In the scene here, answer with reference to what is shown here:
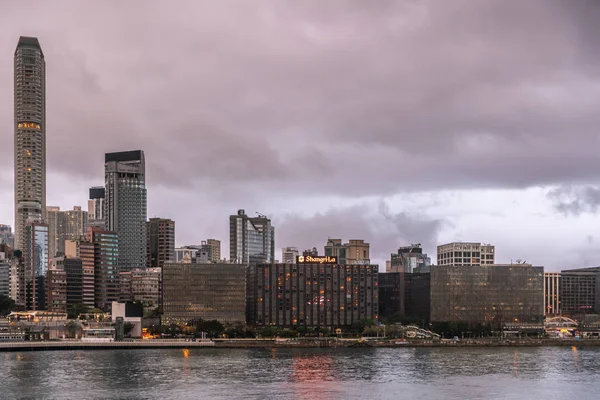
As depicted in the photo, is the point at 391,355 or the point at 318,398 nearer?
the point at 318,398

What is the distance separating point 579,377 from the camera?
478 ft

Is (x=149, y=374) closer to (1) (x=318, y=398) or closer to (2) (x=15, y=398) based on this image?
(2) (x=15, y=398)

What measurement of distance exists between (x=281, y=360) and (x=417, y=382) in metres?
48.3

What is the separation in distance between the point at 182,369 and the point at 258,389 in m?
35.9

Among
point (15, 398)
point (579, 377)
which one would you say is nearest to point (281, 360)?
point (579, 377)

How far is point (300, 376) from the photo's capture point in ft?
465

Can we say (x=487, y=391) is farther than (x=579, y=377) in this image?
No

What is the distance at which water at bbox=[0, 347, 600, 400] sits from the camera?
12125cm

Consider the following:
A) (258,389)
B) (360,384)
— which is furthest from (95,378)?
(360,384)

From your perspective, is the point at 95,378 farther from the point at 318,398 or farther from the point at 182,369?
the point at 318,398

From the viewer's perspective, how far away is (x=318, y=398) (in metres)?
115

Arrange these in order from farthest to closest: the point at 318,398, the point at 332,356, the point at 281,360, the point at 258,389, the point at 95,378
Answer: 1. the point at 332,356
2. the point at 281,360
3. the point at 95,378
4. the point at 258,389
5. the point at 318,398

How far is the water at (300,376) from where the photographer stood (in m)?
121


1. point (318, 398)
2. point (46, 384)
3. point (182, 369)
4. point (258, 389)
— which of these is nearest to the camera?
point (318, 398)
